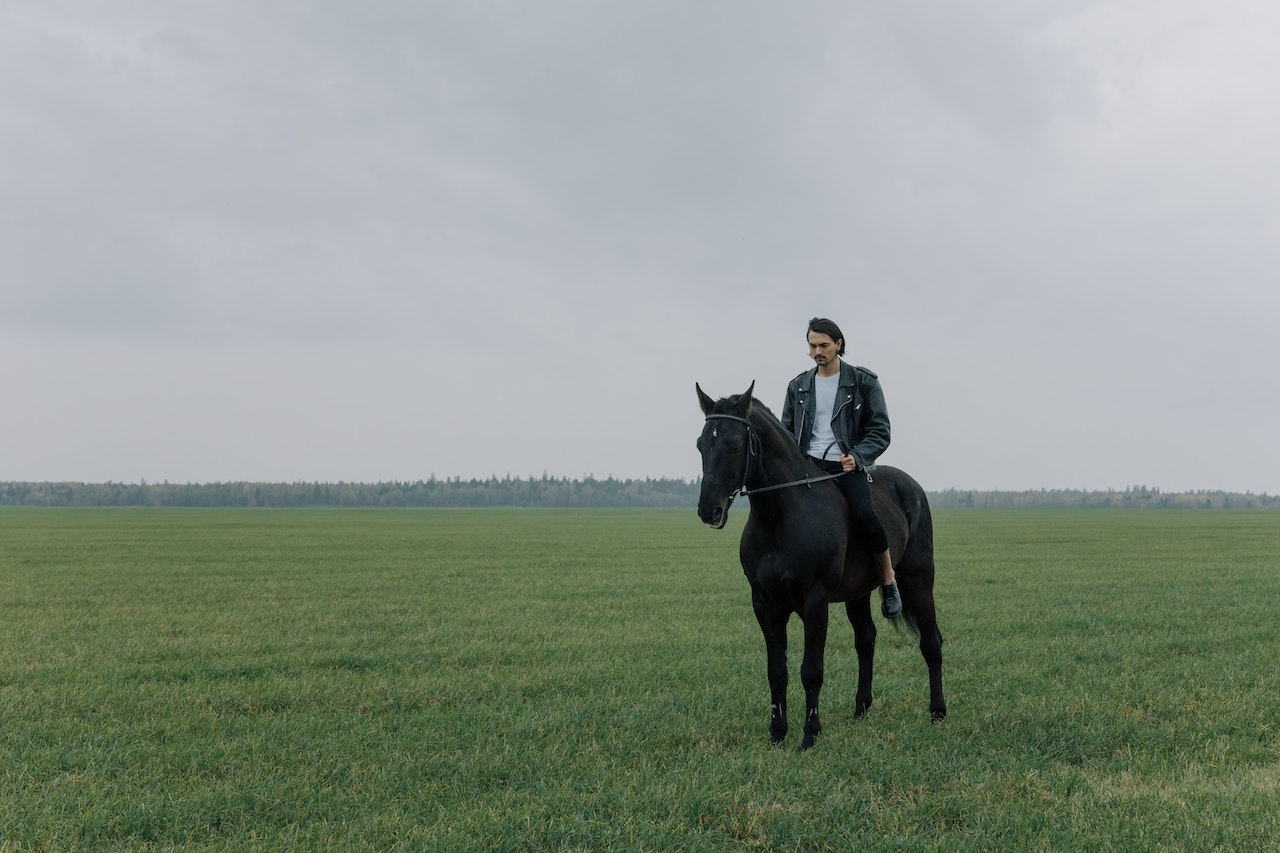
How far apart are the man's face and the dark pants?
0.87m

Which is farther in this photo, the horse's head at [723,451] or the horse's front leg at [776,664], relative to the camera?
the horse's front leg at [776,664]

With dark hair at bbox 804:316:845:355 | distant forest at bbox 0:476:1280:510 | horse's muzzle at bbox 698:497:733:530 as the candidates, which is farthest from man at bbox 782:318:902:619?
distant forest at bbox 0:476:1280:510

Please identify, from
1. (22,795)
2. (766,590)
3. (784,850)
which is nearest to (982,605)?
(766,590)

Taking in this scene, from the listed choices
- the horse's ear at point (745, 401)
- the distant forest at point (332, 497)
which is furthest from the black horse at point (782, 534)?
the distant forest at point (332, 497)

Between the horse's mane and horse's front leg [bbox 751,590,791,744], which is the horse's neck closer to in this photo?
the horse's mane

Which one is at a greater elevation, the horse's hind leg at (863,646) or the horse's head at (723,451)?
the horse's head at (723,451)

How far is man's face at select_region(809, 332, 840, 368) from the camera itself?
773 cm

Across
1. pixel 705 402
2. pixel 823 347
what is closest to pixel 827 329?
pixel 823 347

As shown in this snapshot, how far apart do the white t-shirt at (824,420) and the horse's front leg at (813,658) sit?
50.8 inches

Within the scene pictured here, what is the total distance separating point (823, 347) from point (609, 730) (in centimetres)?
370

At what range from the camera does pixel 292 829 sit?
17.6ft

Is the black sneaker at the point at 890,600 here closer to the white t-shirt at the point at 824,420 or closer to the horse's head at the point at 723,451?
the white t-shirt at the point at 824,420

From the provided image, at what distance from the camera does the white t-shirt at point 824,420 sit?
7879 millimetres

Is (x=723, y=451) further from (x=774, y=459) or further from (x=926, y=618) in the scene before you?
(x=926, y=618)
